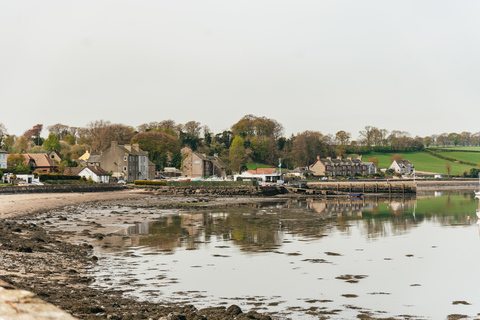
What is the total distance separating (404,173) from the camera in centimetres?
14612

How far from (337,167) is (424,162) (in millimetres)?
41573

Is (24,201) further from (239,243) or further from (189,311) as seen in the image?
(189,311)

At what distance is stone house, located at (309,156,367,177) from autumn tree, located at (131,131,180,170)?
135 feet

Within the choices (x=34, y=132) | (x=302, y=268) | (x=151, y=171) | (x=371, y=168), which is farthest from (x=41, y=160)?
(x=371, y=168)

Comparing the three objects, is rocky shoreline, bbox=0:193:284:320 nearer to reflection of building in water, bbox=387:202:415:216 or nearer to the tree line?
reflection of building in water, bbox=387:202:415:216

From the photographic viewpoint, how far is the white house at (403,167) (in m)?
148

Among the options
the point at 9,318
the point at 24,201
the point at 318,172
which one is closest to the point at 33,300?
the point at 9,318

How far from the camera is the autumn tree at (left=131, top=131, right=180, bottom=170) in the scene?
386 feet

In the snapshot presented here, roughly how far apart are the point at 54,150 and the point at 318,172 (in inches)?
2794

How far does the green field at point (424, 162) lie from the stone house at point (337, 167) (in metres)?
18.0

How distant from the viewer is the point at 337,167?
5536 inches

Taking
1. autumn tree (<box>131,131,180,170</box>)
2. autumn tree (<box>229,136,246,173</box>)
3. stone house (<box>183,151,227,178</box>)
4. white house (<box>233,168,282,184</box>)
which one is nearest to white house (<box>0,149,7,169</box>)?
white house (<box>233,168,282,184</box>)

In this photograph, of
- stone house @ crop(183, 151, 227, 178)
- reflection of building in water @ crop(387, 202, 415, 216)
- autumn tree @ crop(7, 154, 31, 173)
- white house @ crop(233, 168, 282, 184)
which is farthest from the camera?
stone house @ crop(183, 151, 227, 178)

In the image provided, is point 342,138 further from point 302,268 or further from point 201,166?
point 302,268
